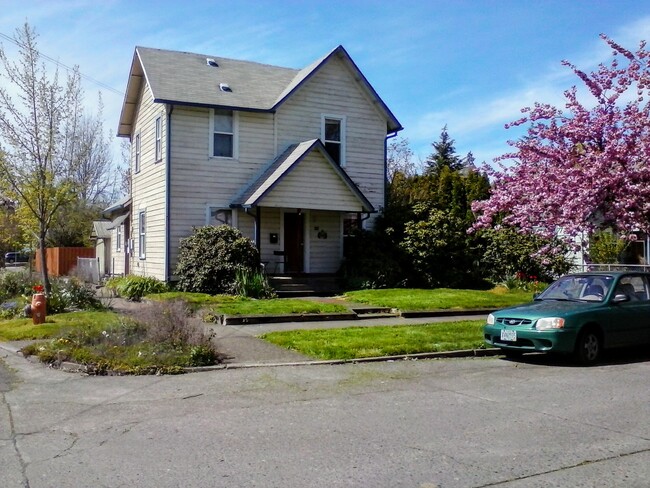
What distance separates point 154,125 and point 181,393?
54.8 feet

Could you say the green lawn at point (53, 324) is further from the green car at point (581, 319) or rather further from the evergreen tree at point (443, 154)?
the evergreen tree at point (443, 154)

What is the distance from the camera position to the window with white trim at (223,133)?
22203 mm

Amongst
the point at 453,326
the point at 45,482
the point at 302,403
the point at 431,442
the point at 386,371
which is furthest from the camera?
the point at 453,326

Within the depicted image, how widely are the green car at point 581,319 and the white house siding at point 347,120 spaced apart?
13.4m

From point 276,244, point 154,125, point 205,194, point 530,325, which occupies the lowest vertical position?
point 530,325

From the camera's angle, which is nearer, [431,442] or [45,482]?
[45,482]

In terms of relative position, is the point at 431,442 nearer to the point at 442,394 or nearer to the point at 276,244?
the point at 442,394

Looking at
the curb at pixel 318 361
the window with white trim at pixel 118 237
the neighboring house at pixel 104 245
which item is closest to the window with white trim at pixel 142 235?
the window with white trim at pixel 118 237

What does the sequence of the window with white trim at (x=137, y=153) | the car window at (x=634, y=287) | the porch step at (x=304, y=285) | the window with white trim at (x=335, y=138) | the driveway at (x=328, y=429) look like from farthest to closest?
1. the window with white trim at (x=137, y=153)
2. the window with white trim at (x=335, y=138)
3. the porch step at (x=304, y=285)
4. the car window at (x=634, y=287)
5. the driveway at (x=328, y=429)

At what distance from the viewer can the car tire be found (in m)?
10.5

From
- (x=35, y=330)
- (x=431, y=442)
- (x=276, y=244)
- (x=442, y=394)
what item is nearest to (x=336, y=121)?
(x=276, y=244)

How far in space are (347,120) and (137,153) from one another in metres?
8.53

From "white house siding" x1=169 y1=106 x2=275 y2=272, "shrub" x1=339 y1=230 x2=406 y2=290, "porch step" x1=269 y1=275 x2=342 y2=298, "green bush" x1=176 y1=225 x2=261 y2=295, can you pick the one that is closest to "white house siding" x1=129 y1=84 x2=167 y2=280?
"white house siding" x1=169 y1=106 x2=275 y2=272

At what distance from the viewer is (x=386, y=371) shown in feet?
32.4
